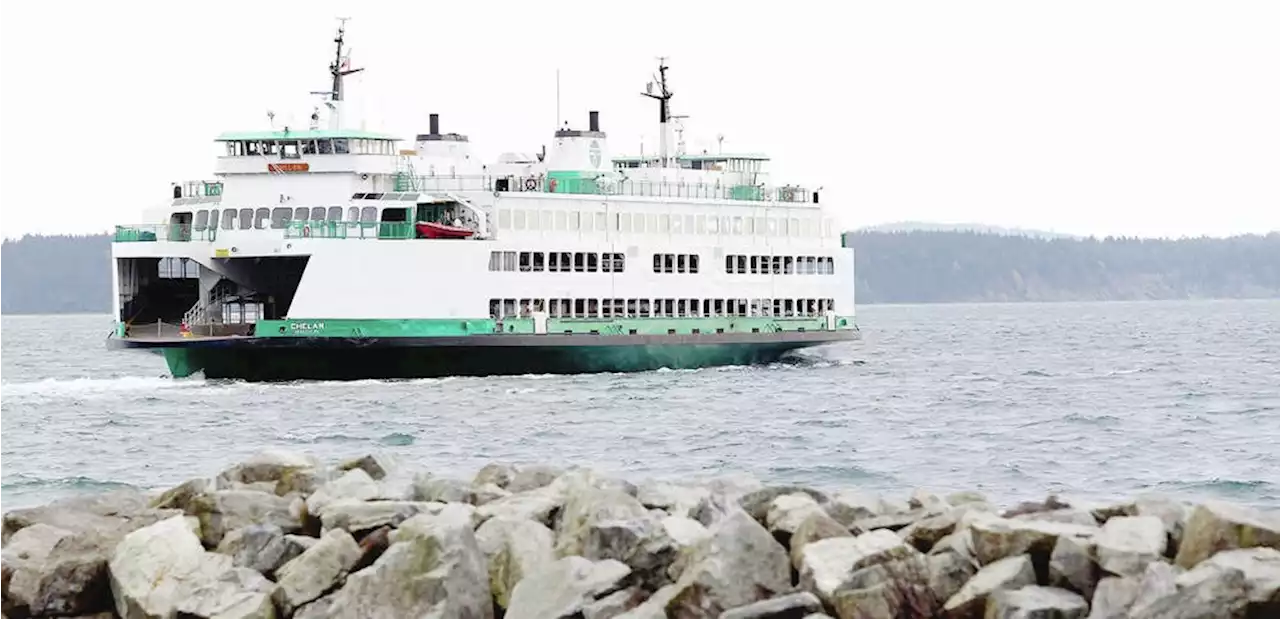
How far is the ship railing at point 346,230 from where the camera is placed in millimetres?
41031

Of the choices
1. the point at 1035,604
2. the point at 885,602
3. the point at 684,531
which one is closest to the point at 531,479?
the point at 684,531

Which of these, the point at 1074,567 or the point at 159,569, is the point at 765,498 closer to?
the point at 1074,567

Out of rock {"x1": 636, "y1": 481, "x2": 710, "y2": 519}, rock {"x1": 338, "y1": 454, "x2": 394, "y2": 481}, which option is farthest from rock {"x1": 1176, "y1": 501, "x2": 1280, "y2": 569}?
rock {"x1": 338, "y1": 454, "x2": 394, "y2": 481}

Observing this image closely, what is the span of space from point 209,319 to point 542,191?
26.0ft

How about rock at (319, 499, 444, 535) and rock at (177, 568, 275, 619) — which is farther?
rock at (319, 499, 444, 535)

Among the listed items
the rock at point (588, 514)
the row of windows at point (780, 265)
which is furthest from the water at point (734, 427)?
the rock at point (588, 514)

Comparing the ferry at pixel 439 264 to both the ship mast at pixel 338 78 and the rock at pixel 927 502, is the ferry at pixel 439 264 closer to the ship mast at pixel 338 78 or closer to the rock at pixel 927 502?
the ship mast at pixel 338 78

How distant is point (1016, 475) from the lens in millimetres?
24625

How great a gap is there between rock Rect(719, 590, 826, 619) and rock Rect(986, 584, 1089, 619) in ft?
3.38

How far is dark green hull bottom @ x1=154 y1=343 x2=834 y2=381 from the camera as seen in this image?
133ft

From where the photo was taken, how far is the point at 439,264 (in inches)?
1654

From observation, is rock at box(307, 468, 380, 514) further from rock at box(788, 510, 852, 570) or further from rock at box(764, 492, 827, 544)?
rock at box(788, 510, 852, 570)

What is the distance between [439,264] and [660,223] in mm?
7313

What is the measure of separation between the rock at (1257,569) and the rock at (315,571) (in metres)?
5.40
